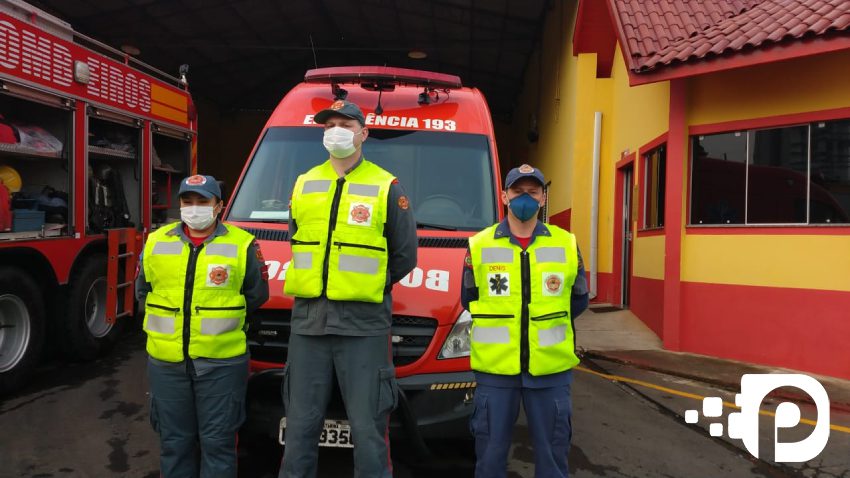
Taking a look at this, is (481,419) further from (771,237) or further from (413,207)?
(771,237)

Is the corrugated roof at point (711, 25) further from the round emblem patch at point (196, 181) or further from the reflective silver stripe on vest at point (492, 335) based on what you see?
the round emblem patch at point (196, 181)

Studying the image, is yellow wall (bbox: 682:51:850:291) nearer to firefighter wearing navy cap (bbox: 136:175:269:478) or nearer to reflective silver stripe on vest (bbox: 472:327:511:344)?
reflective silver stripe on vest (bbox: 472:327:511:344)

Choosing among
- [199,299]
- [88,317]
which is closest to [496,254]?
[199,299]

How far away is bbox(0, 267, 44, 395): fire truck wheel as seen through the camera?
16.8 ft

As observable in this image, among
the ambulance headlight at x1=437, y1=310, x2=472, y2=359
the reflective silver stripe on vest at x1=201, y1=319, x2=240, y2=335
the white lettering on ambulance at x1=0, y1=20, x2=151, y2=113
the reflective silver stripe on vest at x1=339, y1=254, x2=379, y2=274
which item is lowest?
the ambulance headlight at x1=437, y1=310, x2=472, y2=359

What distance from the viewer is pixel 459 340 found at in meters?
3.31

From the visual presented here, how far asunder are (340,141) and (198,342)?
1.22 metres

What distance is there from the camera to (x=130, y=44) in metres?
17.7

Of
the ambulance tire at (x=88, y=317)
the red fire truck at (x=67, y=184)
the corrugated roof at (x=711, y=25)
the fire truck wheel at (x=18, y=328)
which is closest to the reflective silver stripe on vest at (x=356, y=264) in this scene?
the red fire truck at (x=67, y=184)

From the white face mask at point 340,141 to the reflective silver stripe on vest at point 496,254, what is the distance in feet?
2.68

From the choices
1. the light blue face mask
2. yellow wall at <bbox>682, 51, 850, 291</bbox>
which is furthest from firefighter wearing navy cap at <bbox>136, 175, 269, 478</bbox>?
yellow wall at <bbox>682, 51, 850, 291</bbox>

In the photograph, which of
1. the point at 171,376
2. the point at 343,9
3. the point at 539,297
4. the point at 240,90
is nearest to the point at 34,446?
the point at 171,376

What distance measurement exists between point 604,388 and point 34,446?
15.6 feet

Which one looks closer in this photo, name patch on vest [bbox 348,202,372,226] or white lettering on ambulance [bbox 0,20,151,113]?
name patch on vest [bbox 348,202,372,226]
